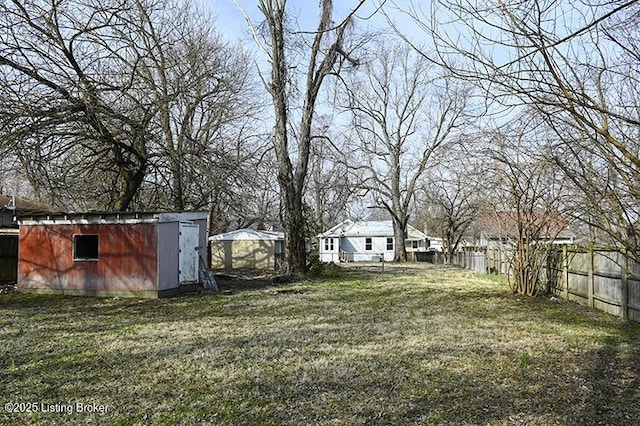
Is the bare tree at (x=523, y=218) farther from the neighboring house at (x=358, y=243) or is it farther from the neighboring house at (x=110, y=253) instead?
the neighboring house at (x=358, y=243)

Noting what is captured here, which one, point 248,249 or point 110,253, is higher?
point 110,253

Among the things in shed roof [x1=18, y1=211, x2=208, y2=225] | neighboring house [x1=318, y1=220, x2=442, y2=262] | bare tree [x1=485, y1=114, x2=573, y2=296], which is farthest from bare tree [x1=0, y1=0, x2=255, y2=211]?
neighboring house [x1=318, y1=220, x2=442, y2=262]

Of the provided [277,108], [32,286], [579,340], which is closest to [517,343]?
[579,340]

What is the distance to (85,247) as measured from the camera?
12.9 metres

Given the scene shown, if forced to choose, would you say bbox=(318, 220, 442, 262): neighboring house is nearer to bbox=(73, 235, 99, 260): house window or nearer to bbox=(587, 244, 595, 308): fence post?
bbox=(73, 235, 99, 260): house window

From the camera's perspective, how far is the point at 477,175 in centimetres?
1245

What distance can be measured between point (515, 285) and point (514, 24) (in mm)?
11048

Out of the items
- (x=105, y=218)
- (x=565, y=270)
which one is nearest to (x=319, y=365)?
(x=565, y=270)

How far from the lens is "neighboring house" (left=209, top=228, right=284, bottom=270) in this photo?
25.3 meters

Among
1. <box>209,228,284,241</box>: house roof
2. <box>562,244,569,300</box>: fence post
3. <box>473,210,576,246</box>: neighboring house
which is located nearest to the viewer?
<box>562,244,569,300</box>: fence post

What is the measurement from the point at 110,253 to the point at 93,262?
1.66 ft

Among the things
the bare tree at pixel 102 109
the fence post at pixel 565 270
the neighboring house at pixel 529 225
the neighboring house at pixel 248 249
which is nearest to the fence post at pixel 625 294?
the neighboring house at pixel 529 225

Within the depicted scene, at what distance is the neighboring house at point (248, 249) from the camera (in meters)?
25.3

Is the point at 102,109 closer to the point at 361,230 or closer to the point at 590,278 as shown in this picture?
the point at 590,278
